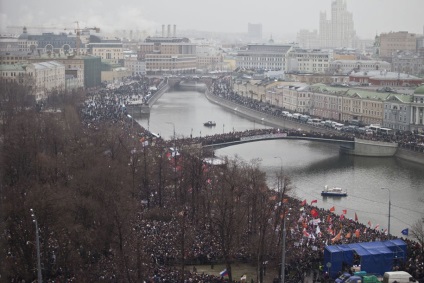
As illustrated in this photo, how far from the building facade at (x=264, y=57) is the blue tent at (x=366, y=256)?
1144 inches

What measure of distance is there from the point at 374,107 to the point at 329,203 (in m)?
7.89

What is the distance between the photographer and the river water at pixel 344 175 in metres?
9.17

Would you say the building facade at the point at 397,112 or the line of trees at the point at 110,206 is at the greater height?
the building facade at the point at 397,112

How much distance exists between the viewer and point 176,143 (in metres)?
11.7

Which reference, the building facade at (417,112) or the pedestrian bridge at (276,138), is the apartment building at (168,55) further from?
the pedestrian bridge at (276,138)

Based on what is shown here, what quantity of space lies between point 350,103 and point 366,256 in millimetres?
12575

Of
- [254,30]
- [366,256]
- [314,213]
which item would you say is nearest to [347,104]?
[314,213]

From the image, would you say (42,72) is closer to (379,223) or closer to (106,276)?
(379,223)

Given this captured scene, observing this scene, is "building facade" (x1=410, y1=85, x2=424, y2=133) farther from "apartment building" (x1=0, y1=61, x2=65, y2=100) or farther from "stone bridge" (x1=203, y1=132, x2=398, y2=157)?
"apartment building" (x1=0, y1=61, x2=65, y2=100)

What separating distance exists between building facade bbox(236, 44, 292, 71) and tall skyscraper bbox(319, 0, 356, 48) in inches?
795

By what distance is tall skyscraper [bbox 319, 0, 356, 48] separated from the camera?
2256 inches

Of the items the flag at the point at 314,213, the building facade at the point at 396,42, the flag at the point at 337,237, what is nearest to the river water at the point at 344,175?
the flag at the point at 314,213

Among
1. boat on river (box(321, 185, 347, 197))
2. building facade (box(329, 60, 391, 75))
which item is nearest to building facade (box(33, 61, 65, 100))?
building facade (box(329, 60, 391, 75))

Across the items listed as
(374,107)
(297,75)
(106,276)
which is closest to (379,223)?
(106,276)
